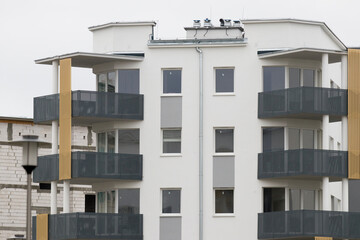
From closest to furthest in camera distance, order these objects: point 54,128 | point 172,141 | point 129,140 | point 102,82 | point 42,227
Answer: point 172,141, point 129,140, point 42,227, point 54,128, point 102,82

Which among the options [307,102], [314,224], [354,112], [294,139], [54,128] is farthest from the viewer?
[54,128]

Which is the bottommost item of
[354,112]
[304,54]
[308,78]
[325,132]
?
[325,132]

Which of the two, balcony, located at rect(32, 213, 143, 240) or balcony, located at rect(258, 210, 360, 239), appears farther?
balcony, located at rect(32, 213, 143, 240)

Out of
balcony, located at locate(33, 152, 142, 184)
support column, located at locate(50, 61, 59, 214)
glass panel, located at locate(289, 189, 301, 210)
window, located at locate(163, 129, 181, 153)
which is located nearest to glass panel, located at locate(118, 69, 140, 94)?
window, located at locate(163, 129, 181, 153)

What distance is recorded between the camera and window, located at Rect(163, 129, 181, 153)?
67.8m

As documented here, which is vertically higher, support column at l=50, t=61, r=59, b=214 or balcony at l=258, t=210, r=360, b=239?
support column at l=50, t=61, r=59, b=214

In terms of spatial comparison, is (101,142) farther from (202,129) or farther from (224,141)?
(224,141)

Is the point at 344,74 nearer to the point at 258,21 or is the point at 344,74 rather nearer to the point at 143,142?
the point at 258,21

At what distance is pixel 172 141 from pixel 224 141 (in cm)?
258

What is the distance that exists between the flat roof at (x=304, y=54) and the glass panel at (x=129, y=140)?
7295 mm

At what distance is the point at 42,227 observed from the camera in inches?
2689

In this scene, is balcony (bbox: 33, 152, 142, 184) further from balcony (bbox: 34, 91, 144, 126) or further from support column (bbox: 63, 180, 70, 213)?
balcony (bbox: 34, 91, 144, 126)

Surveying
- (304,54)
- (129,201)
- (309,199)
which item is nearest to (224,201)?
(309,199)

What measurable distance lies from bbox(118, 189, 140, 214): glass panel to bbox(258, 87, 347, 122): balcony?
7716mm
